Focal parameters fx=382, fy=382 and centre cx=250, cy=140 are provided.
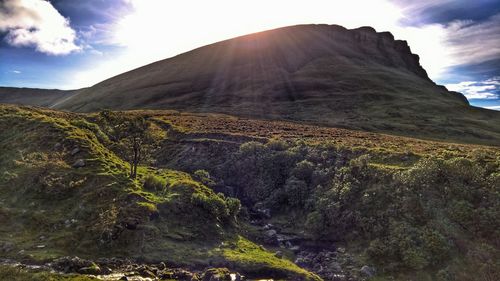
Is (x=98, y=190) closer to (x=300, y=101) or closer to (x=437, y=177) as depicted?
(x=437, y=177)

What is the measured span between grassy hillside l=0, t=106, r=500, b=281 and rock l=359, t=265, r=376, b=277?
9cm

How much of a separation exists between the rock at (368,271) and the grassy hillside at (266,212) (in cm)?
9

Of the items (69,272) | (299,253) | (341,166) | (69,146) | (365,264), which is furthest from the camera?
(341,166)

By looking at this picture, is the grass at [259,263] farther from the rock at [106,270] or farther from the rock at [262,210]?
the rock at [262,210]

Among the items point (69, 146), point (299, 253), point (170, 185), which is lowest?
point (299, 253)

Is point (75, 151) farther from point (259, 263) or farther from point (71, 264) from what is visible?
point (259, 263)

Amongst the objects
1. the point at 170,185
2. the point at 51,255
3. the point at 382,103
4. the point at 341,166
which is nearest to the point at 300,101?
the point at 382,103

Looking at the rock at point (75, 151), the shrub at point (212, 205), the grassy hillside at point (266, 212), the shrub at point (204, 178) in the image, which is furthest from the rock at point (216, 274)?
the rock at point (75, 151)

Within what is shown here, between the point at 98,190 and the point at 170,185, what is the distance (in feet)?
28.9

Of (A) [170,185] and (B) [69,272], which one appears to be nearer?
(B) [69,272]

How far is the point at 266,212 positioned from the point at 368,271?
18.0m

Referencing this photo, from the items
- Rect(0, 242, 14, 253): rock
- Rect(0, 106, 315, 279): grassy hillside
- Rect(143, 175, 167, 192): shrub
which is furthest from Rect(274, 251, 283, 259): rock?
Rect(0, 242, 14, 253): rock

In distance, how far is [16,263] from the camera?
1233 inches

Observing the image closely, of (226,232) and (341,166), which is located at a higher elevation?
(341,166)
